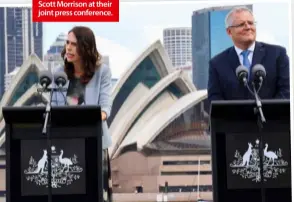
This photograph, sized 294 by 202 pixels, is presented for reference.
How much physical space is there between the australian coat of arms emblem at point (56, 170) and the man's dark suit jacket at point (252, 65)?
97 centimetres

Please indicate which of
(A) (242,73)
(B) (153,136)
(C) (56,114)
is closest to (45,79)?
(C) (56,114)

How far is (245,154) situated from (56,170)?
99 cm

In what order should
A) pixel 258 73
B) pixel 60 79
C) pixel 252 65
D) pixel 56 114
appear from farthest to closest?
pixel 252 65
pixel 60 79
pixel 258 73
pixel 56 114

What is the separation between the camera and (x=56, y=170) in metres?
4.89

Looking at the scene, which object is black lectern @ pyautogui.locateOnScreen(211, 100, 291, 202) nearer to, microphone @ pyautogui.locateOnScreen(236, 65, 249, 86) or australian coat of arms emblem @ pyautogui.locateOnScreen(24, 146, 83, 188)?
microphone @ pyautogui.locateOnScreen(236, 65, 249, 86)

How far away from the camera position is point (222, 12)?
5.43 metres

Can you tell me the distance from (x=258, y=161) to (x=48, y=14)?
4.77ft

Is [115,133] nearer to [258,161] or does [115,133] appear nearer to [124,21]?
[124,21]

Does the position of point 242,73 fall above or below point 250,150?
above

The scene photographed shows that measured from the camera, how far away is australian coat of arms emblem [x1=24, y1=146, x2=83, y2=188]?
16.1 ft

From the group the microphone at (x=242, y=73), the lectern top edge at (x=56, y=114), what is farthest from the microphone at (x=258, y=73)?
the lectern top edge at (x=56, y=114)

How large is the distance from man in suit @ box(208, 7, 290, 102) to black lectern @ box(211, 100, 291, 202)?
368 mm

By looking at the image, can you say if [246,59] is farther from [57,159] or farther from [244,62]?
[57,159]

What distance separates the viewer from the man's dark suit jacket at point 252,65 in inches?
209
